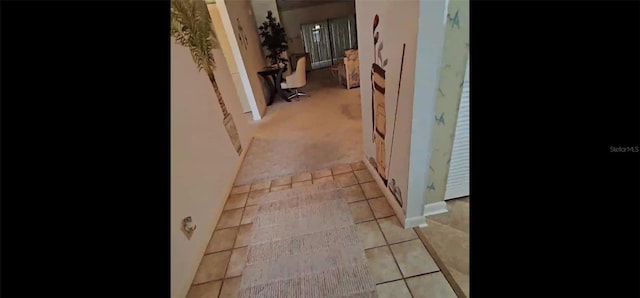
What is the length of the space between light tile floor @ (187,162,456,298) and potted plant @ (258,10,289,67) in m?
5.19

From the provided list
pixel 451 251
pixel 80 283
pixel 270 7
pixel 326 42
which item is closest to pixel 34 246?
pixel 80 283

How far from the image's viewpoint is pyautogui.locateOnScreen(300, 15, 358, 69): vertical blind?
9.38 meters

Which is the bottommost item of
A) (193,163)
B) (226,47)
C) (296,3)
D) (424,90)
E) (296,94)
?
(296,94)

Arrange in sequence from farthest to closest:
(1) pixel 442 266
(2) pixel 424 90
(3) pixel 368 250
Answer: (3) pixel 368 250
(1) pixel 442 266
(2) pixel 424 90

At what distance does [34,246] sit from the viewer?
41cm

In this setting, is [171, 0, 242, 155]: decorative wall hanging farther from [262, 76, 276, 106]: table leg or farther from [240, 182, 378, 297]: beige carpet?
[262, 76, 276, 106]: table leg

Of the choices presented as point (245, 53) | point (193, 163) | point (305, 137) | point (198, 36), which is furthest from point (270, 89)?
point (193, 163)

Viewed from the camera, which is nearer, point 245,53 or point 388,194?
point 388,194

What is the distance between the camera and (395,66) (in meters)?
1.50

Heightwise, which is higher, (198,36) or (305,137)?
(198,36)

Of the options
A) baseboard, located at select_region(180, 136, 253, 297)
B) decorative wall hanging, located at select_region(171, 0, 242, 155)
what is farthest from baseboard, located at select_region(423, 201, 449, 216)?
decorative wall hanging, located at select_region(171, 0, 242, 155)

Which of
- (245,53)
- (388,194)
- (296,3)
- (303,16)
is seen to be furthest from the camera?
(303,16)

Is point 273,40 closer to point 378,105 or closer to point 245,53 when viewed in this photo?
point 245,53

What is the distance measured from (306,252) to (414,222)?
72cm
